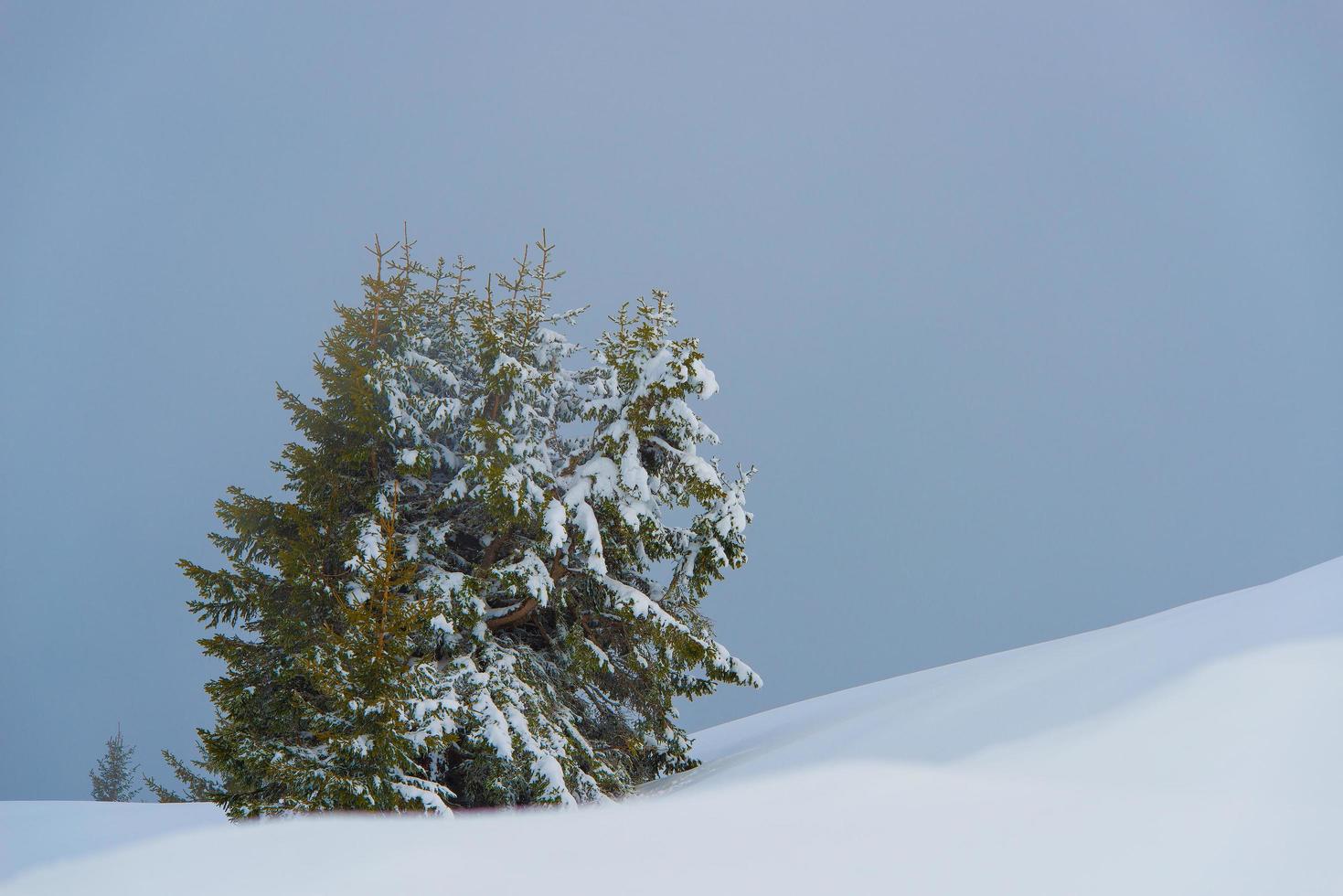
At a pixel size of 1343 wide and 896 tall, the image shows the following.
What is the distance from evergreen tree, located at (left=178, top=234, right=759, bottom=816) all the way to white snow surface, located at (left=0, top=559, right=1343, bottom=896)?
388 centimetres

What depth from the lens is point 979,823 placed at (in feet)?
14.5

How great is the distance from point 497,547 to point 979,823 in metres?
8.53

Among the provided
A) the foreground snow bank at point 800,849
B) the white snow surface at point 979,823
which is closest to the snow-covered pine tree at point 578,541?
the white snow surface at point 979,823

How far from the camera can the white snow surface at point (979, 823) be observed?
3.90 m

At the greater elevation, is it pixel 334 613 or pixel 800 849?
pixel 334 613

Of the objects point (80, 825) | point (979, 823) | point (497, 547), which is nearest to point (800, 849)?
point (979, 823)

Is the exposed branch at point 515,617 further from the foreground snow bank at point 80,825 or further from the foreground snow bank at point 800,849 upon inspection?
the foreground snow bank at point 800,849

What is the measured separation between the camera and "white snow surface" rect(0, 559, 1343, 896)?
12.8ft

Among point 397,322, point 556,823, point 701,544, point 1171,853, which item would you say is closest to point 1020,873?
point 1171,853

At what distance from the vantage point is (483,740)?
9383 mm

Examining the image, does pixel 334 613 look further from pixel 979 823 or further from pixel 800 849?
pixel 979 823

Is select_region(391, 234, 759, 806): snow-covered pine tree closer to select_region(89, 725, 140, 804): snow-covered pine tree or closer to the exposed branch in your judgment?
the exposed branch

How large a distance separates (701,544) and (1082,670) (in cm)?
517

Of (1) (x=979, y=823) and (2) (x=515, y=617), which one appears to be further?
(2) (x=515, y=617)
